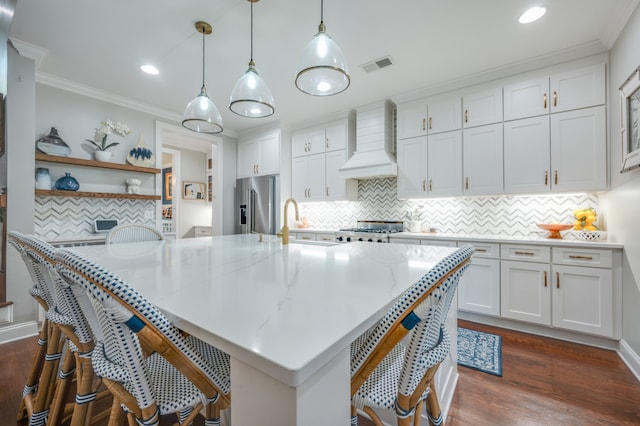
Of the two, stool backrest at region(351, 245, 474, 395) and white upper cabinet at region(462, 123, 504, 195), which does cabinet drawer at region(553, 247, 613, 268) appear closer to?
white upper cabinet at region(462, 123, 504, 195)

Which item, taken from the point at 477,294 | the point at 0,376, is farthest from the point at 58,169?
the point at 477,294

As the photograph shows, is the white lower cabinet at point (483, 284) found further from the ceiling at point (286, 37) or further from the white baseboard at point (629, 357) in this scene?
the ceiling at point (286, 37)

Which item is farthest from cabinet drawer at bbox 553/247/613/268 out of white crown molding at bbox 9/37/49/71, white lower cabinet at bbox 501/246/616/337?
white crown molding at bbox 9/37/49/71

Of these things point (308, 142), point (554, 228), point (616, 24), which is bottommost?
point (554, 228)

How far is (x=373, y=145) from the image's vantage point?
12.1ft

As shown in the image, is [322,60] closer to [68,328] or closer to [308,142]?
[68,328]

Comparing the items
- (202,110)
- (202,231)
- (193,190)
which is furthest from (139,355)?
(193,190)

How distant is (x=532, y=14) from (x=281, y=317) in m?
2.82

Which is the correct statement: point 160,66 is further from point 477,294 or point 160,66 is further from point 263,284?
point 477,294

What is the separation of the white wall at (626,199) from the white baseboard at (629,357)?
0.13 ft

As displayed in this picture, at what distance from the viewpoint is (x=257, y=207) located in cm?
451

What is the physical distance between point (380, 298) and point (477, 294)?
256 cm

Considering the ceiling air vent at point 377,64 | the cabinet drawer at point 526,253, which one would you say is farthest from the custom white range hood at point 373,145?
the cabinet drawer at point 526,253

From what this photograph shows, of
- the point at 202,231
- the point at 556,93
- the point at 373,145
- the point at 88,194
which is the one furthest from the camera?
the point at 202,231
